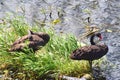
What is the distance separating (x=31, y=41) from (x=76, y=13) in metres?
3.52

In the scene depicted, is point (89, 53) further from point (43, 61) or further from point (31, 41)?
point (31, 41)

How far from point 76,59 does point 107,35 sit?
252 centimetres

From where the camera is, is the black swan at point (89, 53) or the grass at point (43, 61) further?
the grass at point (43, 61)

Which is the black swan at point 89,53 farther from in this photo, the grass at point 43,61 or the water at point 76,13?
the water at point 76,13

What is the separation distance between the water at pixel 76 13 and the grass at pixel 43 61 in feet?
3.92

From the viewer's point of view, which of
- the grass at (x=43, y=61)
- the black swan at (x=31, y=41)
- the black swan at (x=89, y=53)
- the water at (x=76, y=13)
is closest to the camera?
the black swan at (x=89, y=53)

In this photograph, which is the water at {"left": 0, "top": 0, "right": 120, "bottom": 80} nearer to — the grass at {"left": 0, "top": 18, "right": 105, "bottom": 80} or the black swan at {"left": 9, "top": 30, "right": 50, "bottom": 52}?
the grass at {"left": 0, "top": 18, "right": 105, "bottom": 80}

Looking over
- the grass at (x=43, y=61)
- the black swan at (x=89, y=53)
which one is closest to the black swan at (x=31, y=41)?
the grass at (x=43, y=61)

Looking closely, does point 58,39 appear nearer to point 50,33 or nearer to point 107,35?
point 50,33

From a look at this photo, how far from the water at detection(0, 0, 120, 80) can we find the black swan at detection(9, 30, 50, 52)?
1.62 metres

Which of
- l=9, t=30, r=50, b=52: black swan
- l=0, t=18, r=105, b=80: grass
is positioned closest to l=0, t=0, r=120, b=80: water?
l=0, t=18, r=105, b=80: grass

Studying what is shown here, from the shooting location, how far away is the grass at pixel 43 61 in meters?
8.77

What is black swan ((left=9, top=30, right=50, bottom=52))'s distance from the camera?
29.2ft

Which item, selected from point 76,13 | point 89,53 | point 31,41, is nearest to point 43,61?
point 31,41
